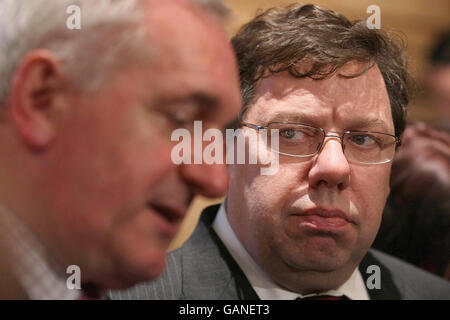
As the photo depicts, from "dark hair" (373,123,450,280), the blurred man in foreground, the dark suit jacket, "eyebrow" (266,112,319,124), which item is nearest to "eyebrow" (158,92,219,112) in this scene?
the blurred man in foreground

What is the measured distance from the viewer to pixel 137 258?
2.30 ft

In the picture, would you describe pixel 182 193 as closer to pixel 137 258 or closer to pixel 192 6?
pixel 137 258

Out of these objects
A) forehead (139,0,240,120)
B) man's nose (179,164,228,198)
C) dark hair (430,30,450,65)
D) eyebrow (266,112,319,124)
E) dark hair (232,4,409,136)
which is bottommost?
dark hair (430,30,450,65)

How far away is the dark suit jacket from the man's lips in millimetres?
198

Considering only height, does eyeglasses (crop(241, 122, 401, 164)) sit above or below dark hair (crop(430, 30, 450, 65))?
above

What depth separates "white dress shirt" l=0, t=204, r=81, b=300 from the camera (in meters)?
0.71

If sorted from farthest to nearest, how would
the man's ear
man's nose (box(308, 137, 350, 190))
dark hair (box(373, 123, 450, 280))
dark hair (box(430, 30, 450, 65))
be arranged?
dark hair (box(430, 30, 450, 65)), dark hair (box(373, 123, 450, 280)), man's nose (box(308, 137, 350, 190)), the man's ear

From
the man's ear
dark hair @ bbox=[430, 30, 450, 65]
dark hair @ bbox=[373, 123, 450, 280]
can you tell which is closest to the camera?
the man's ear

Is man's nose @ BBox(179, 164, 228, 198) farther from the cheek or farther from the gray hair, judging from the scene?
the cheek

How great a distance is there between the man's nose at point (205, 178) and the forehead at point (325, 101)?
38cm

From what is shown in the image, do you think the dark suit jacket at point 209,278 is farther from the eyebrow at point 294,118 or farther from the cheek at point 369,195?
the eyebrow at point 294,118


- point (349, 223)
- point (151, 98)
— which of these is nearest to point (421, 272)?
point (349, 223)

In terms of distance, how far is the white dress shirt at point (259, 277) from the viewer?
1130 millimetres
